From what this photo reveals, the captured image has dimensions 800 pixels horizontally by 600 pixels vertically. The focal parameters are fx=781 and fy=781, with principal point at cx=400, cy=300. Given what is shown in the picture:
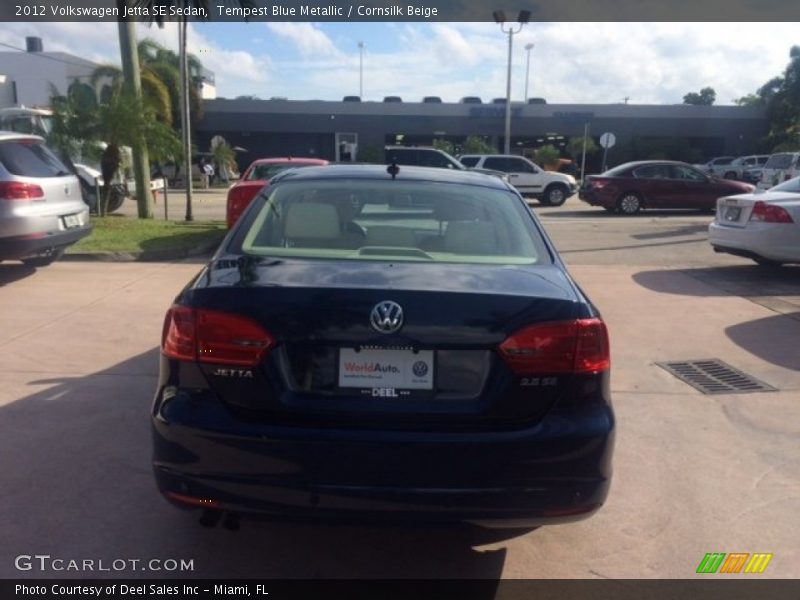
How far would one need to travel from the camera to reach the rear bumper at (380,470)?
2.85 m

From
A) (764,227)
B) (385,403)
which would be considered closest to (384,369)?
(385,403)

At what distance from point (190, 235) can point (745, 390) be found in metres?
9.84

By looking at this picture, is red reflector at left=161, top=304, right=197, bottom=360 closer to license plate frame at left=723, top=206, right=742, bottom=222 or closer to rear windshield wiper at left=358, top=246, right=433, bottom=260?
rear windshield wiper at left=358, top=246, right=433, bottom=260

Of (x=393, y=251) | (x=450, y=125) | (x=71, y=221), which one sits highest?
(x=450, y=125)

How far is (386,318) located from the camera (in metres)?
2.88

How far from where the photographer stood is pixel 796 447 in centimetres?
473

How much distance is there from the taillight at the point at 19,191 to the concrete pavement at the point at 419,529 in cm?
170

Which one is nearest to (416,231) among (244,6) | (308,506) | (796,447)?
(308,506)

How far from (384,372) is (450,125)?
155 ft

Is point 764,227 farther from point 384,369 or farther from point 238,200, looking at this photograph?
point 384,369

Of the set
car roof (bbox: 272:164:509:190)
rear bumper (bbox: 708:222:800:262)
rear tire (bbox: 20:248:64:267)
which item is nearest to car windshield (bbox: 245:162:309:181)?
rear tire (bbox: 20:248:64:267)

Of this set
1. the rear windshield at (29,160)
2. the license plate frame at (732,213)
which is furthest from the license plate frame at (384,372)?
the license plate frame at (732,213)

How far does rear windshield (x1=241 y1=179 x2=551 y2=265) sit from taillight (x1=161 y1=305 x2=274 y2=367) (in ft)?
2.22

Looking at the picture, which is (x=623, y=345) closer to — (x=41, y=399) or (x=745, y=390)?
(x=745, y=390)
